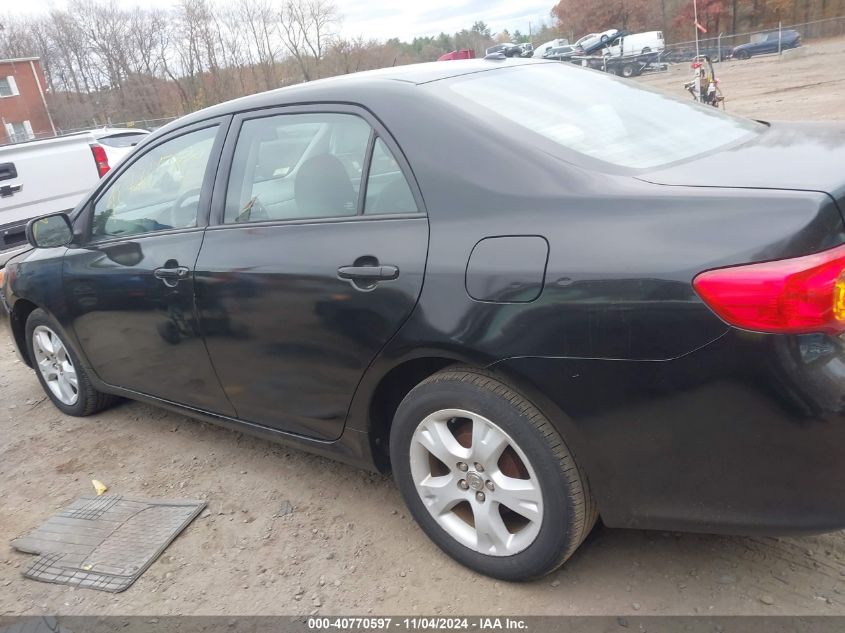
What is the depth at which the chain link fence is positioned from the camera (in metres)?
38.2

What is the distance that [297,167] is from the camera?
2840 mm

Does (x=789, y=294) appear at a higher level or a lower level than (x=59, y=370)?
higher

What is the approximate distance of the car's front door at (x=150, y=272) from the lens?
123 inches

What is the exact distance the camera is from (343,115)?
8.72ft

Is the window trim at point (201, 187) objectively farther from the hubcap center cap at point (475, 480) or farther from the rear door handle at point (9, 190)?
the rear door handle at point (9, 190)

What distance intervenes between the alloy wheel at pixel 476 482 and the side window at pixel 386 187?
2.39 ft

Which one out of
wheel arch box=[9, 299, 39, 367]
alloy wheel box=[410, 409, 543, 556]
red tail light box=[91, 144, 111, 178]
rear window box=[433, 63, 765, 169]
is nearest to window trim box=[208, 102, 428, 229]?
rear window box=[433, 63, 765, 169]

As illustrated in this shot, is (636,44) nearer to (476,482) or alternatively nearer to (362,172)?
(362,172)

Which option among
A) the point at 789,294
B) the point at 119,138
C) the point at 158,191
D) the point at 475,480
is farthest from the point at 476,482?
the point at 119,138

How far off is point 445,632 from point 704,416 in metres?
1.11

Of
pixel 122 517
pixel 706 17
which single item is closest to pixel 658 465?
pixel 122 517

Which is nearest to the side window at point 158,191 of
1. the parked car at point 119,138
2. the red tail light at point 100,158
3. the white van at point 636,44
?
the red tail light at point 100,158

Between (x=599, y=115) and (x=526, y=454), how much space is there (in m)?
1.32

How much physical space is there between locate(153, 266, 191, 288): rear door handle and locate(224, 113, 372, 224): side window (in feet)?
0.99
